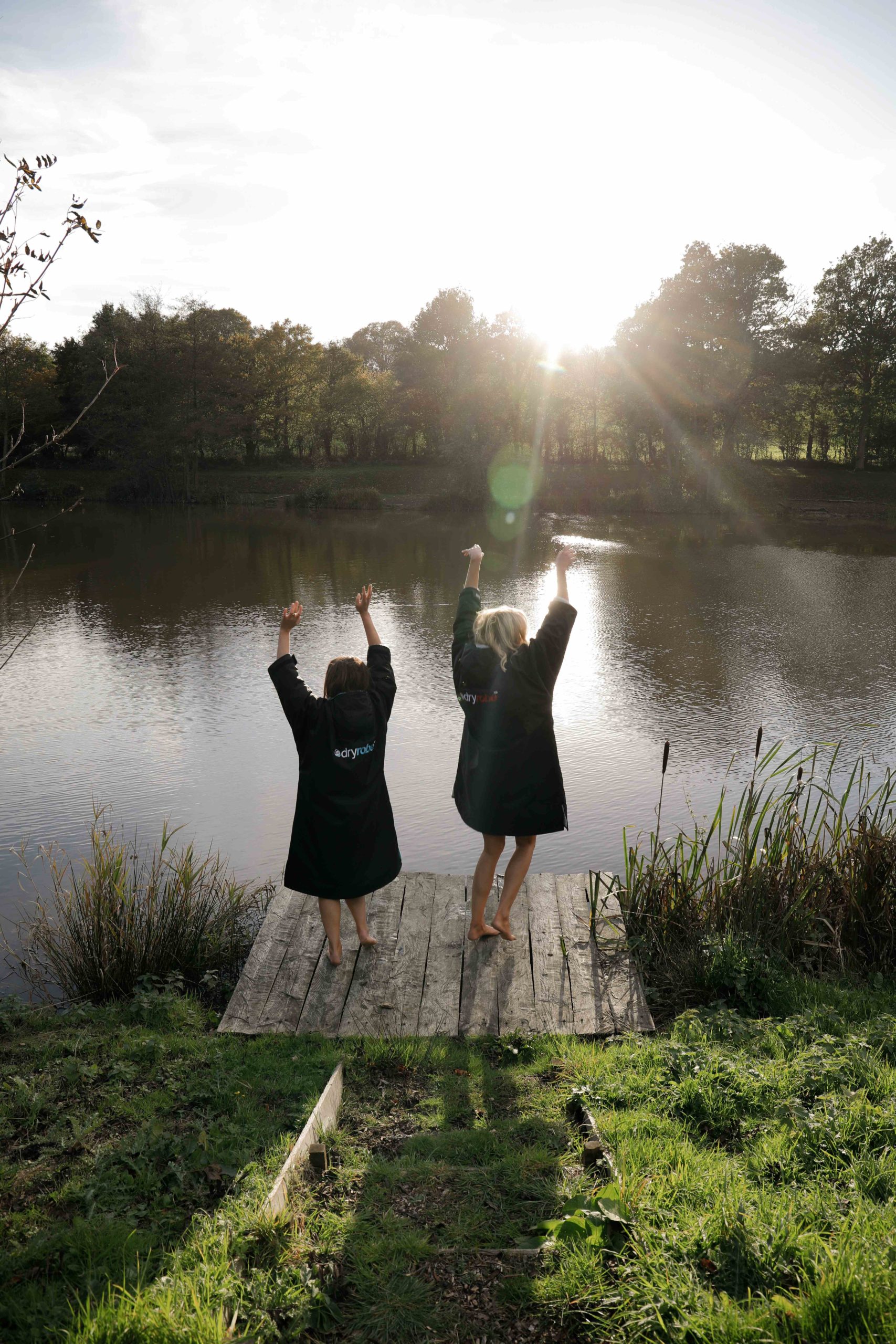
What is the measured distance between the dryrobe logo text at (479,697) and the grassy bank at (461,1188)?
1.66 meters

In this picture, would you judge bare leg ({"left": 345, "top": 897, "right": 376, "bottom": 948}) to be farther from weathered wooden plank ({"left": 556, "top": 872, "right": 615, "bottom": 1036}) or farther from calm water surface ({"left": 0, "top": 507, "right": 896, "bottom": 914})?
calm water surface ({"left": 0, "top": 507, "right": 896, "bottom": 914})

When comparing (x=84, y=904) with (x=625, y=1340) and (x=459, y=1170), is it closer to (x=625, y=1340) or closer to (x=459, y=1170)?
(x=459, y=1170)

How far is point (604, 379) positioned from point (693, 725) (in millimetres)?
32660

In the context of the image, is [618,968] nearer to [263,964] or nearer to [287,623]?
[263,964]

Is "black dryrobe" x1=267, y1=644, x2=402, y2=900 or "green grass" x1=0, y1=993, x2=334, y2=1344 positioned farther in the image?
"black dryrobe" x1=267, y1=644, x2=402, y2=900

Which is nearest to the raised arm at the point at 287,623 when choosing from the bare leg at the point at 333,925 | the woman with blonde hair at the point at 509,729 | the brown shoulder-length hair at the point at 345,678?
the brown shoulder-length hair at the point at 345,678

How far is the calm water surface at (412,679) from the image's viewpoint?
825cm

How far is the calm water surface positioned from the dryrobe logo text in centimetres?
272

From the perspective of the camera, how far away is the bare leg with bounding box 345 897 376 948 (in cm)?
486

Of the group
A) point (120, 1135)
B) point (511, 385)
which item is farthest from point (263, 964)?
point (511, 385)

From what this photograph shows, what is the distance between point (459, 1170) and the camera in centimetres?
304

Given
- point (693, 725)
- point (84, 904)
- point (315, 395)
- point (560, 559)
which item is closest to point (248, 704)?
point (693, 725)

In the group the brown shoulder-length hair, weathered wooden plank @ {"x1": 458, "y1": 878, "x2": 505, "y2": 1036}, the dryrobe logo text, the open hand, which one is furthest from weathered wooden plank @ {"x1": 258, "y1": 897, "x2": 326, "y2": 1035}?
the open hand

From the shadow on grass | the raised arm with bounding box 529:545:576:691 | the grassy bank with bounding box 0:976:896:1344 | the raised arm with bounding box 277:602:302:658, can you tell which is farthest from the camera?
the raised arm with bounding box 529:545:576:691
